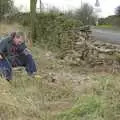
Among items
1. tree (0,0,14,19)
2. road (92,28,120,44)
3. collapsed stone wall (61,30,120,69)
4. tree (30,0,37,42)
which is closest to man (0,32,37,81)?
collapsed stone wall (61,30,120,69)

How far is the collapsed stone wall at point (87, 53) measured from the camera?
11703mm

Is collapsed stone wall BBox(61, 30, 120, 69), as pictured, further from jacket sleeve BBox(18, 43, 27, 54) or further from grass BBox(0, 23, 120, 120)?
jacket sleeve BBox(18, 43, 27, 54)

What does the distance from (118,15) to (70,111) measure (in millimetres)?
47056

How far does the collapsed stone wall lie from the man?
2393mm

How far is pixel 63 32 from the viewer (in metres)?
16.1

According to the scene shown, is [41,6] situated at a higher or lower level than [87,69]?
higher

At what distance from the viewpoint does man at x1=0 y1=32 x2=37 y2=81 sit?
8.91m

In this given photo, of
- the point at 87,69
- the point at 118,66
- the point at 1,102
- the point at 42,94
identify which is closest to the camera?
the point at 1,102

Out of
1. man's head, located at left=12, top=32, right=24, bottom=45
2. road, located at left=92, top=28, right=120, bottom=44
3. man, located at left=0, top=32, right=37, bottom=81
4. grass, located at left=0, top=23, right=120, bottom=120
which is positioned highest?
man's head, located at left=12, top=32, right=24, bottom=45

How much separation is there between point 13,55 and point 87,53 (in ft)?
12.8

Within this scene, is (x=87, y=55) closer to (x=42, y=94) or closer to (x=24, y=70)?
(x=24, y=70)

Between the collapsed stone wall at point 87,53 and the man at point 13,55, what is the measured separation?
2393mm

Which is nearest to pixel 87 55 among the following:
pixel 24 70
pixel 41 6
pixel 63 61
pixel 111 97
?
pixel 63 61

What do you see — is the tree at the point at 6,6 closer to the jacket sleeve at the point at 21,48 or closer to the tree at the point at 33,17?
the tree at the point at 33,17
